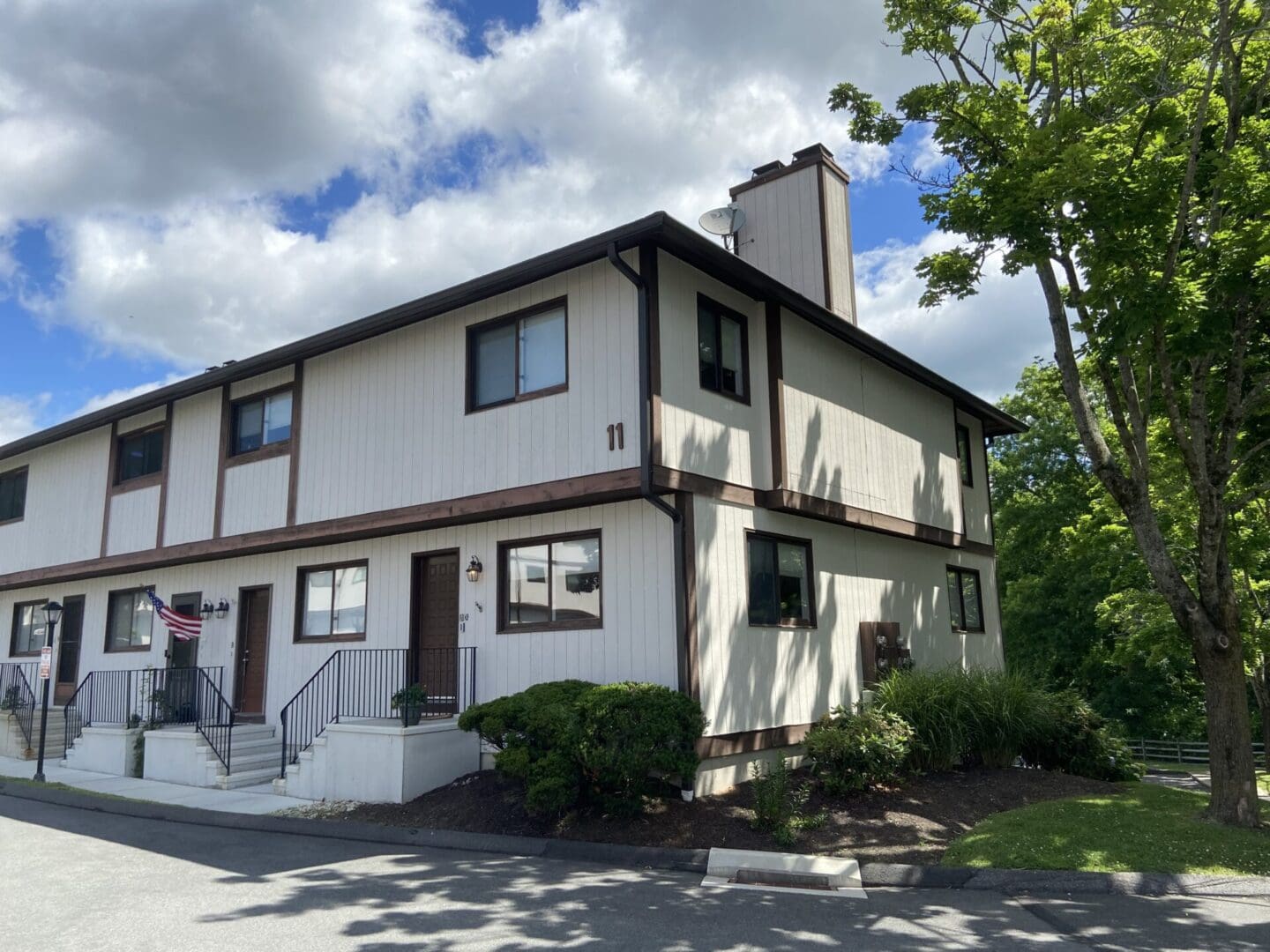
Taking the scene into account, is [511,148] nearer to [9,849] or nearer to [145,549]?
Result: [145,549]

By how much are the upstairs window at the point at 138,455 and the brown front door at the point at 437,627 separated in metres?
6.84

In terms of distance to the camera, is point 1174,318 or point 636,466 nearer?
point 1174,318

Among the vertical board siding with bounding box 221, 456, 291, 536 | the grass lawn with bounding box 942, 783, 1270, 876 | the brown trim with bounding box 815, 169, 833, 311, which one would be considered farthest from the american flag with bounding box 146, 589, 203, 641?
the grass lawn with bounding box 942, 783, 1270, 876

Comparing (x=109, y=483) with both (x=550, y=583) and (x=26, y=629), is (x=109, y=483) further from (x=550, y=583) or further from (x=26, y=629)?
(x=550, y=583)

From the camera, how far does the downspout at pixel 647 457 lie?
994 cm

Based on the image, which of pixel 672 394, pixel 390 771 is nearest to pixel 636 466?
pixel 672 394

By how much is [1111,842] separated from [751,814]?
3235mm

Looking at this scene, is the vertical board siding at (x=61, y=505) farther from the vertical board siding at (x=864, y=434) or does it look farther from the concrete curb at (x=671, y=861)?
the vertical board siding at (x=864, y=434)

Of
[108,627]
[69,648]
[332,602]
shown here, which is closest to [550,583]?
[332,602]

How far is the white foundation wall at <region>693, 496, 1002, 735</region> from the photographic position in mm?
10445

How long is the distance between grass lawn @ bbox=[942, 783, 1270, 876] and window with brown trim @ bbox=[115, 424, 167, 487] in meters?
14.5

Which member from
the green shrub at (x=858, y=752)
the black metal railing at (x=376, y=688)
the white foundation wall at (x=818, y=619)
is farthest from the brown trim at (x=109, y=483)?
the green shrub at (x=858, y=752)

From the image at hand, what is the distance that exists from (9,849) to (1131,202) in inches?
484

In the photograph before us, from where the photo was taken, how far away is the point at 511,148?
13.7 metres
